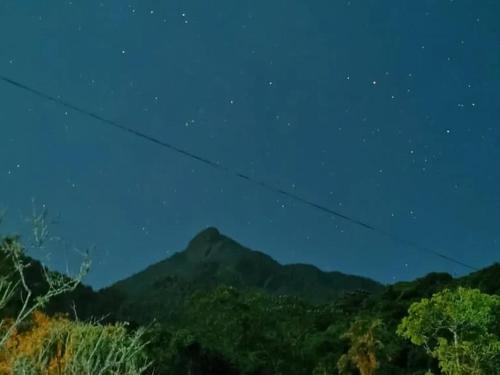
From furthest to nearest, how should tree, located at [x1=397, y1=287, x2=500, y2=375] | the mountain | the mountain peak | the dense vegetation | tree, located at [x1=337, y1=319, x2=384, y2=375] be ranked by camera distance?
the mountain peak < the mountain < tree, located at [x1=337, y1=319, x2=384, y2=375] < the dense vegetation < tree, located at [x1=397, y1=287, x2=500, y2=375]

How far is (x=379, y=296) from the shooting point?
5209 centimetres


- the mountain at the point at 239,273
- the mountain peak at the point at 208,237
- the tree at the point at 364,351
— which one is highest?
the mountain peak at the point at 208,237

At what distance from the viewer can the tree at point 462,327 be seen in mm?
23750

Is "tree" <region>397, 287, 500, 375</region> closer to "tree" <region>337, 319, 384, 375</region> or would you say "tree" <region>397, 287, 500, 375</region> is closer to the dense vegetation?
the dense vegetation

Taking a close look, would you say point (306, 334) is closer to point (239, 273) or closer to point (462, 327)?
point (462, 327)

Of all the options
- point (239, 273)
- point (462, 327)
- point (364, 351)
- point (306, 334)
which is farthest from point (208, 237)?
point (462, 327)

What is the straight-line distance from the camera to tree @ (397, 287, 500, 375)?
23750mm

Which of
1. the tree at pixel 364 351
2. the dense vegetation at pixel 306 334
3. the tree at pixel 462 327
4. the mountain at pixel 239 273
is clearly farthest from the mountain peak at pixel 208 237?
the tree at pixel 462 327

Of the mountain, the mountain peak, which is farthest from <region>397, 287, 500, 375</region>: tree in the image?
the mountain peak

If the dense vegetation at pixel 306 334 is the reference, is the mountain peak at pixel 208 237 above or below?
above

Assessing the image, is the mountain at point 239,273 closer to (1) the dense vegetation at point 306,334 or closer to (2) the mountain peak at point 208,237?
(2) the mountain peak at point 208,237

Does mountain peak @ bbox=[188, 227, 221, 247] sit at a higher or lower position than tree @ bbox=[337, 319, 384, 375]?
higher

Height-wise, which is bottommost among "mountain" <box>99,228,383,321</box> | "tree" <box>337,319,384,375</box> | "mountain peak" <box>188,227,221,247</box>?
"tree" <box>337,319,384,375</box>

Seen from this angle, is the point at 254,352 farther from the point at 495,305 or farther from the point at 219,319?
the point at 495,305
